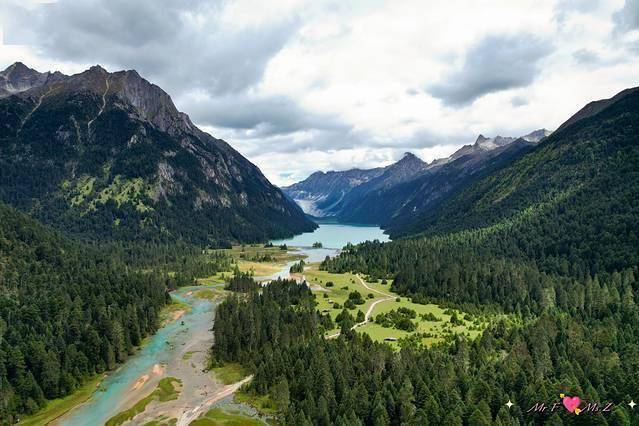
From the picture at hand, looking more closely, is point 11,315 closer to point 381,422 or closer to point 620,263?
point 381,422

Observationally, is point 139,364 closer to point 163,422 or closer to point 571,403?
point 163,422

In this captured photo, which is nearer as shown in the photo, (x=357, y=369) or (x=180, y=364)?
(x=357, y=369)

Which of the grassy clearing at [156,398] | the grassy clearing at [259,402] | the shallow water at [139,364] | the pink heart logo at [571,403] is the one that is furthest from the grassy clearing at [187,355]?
the pink heart logo at [571,403]

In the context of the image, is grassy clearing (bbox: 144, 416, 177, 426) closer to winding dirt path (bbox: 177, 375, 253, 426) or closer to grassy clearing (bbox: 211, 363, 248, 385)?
winding dirt path (bbox: 177, 375, 253, 426)

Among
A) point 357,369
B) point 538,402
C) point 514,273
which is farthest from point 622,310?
point 357,369

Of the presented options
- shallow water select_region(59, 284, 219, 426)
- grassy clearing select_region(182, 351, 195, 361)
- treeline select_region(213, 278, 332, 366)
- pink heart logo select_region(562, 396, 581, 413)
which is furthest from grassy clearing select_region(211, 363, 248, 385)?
pink heart logo select_region(562, 396, 581, 413)

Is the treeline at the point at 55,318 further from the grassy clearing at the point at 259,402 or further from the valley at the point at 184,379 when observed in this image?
the grassy clearing at the point at 259,402
